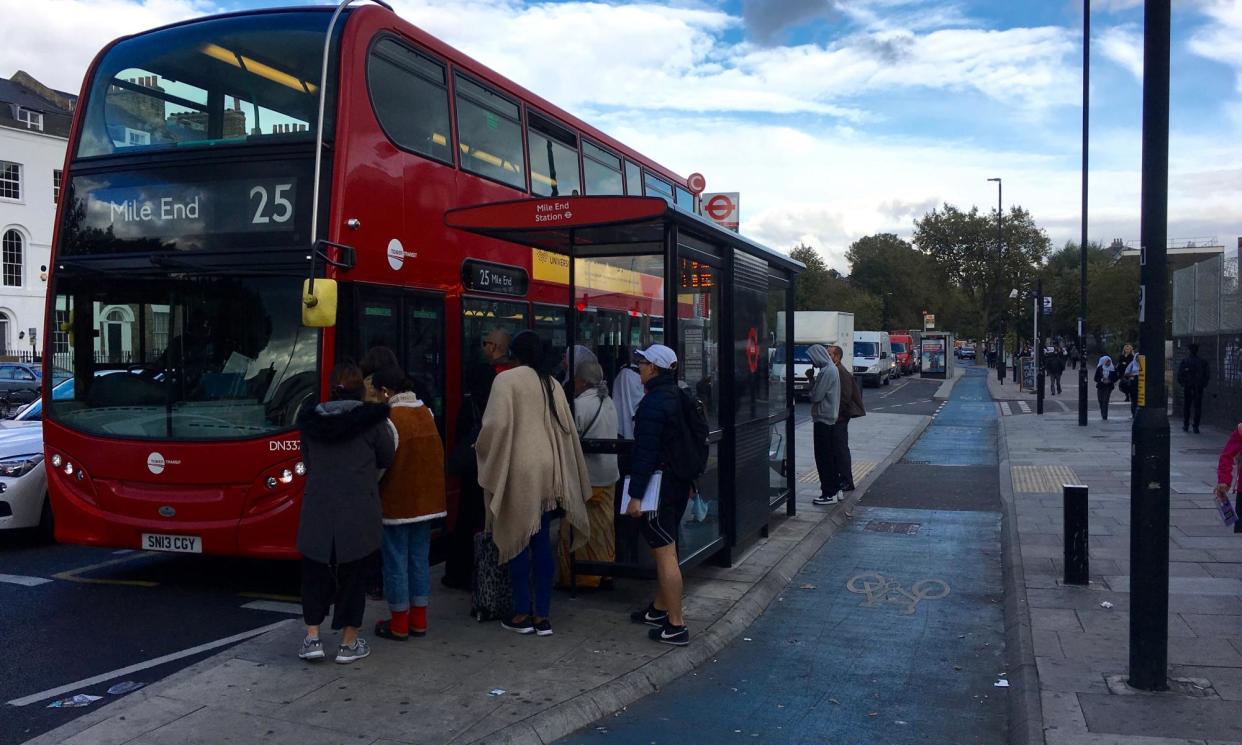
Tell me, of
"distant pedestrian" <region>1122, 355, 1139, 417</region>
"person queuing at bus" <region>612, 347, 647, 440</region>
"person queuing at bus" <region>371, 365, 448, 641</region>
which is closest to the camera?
"distant pedestrian" <region>1122, 355, 1139, 417</region>

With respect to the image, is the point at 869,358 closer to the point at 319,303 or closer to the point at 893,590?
the point at 893,590

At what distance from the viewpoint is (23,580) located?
7715 millimetres

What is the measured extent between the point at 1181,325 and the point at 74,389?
26.1 m

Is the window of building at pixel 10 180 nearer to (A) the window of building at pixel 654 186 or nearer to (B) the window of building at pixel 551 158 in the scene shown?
(A) the window of building at pixel 654 186

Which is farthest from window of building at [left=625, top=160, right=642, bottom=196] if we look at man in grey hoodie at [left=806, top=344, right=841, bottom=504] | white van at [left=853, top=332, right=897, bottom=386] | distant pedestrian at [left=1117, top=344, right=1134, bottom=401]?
white van at [left=853, top=332, right=897, bottom=386]

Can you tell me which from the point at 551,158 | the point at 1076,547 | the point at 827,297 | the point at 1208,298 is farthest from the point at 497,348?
the point at 827,297

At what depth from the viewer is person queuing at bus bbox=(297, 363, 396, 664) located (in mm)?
5309

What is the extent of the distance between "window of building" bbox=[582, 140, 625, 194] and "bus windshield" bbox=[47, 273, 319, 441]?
4740mm

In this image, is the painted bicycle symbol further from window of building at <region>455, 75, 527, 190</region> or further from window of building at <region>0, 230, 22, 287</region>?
window of building at <region>0, 230, 22, 287</region>

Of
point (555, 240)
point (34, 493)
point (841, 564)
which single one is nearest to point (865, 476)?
point (841, 564)

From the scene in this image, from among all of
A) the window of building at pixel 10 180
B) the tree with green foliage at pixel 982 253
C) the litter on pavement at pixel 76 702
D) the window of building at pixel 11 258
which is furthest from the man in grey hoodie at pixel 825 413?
the tree with green foliage at pixel 982 253

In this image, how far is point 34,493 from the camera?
8.77 metres

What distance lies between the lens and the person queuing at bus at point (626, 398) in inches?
294

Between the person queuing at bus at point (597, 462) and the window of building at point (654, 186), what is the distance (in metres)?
6.24
